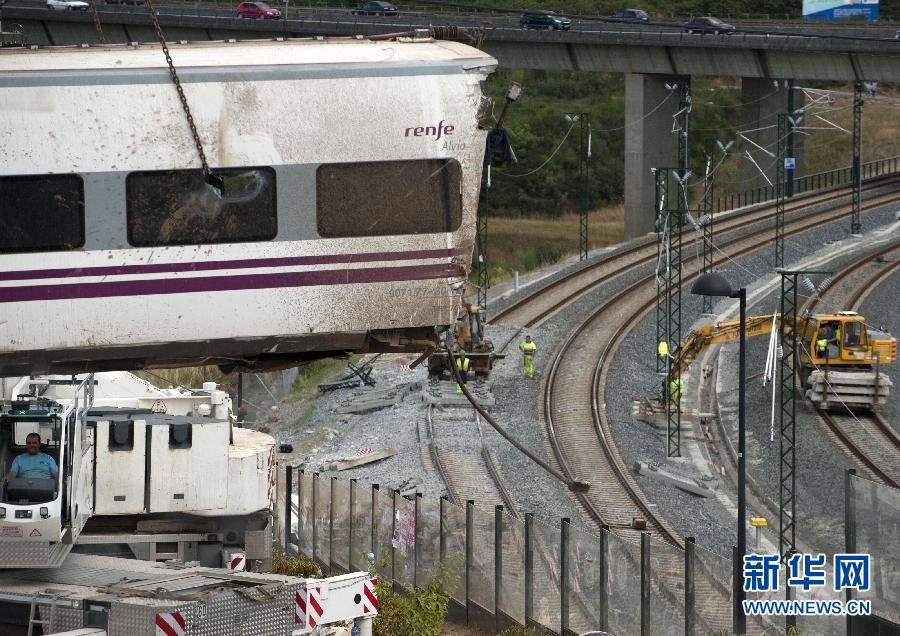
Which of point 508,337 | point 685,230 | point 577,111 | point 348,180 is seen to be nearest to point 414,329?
point 348,180

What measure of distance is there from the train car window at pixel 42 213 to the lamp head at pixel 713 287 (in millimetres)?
9947

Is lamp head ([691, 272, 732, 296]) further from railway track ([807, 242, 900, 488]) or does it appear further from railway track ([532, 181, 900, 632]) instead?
railway track ([807, 242, 900, 488])

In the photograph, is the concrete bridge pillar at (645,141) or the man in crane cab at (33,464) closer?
the man in crane cab at (33,464)

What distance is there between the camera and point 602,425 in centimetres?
3556

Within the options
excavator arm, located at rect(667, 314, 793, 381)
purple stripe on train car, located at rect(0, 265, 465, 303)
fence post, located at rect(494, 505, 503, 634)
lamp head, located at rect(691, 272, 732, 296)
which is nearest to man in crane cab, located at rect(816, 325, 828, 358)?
excavator arm, located at rect(667, 314, 793, 381)

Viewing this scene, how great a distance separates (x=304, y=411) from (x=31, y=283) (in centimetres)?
2772

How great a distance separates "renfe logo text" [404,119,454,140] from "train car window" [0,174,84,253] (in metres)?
2.90

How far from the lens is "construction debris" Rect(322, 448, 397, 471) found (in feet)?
104

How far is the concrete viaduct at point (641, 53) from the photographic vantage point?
5753cm

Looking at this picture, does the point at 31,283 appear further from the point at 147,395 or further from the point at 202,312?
the point at 147,395

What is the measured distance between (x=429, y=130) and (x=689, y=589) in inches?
251

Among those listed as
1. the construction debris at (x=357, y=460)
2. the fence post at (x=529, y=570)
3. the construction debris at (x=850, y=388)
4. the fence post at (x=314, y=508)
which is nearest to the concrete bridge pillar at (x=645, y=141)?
the construction debris at (x=850, y=388)

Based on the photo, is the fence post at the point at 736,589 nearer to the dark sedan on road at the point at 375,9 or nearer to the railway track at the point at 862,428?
the railway track at the point at 862,428

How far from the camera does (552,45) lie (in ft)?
212
